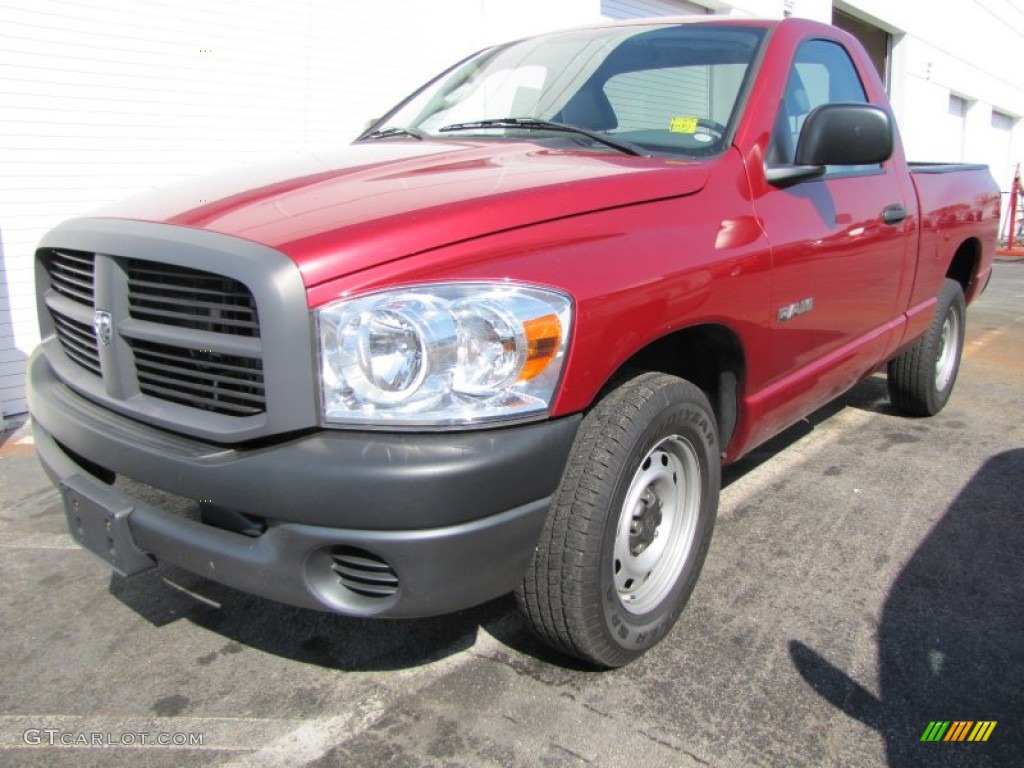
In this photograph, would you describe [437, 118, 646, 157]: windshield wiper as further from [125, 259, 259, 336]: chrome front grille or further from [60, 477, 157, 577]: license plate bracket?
[60, 477, 157, 577]: license plate bracket

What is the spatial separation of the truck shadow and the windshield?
161 centimetres

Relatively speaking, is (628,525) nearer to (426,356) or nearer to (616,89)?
(426,356)

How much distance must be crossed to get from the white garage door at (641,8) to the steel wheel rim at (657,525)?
7.20 m

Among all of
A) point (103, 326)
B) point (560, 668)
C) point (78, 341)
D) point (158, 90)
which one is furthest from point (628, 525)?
point (158, 90)

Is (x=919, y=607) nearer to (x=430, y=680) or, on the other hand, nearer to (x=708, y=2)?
(x=430, y=680)

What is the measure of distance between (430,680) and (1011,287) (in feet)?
36.7

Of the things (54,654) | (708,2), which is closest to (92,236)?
(54,654)

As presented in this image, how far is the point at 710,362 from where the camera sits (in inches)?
104

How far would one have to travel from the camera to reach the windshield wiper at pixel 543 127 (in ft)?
8.80

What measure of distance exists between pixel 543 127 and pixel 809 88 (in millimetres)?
1109

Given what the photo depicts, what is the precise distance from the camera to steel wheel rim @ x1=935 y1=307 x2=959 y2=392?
484 cm

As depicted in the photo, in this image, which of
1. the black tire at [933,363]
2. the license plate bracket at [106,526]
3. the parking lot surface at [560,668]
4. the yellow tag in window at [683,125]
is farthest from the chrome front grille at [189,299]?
the black tire at [933,363]

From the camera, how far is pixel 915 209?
12.3 feet

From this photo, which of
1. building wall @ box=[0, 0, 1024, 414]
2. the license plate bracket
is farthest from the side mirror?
building wall @ box=[0, 0, 1024, 414]
